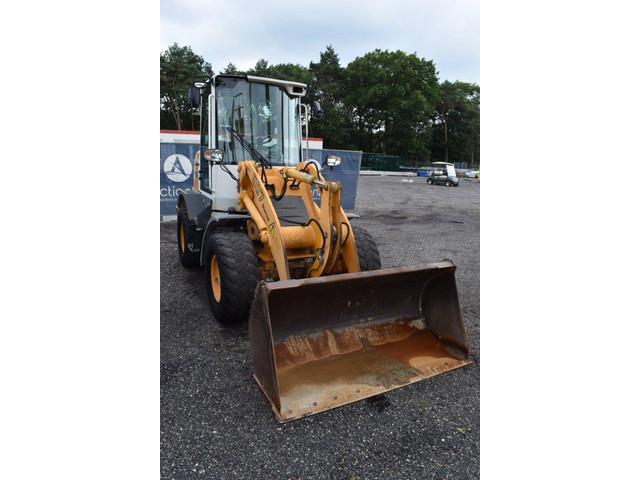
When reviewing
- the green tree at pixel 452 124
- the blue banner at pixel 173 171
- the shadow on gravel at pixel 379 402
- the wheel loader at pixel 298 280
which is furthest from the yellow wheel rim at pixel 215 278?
the green tree at pixel 452 124

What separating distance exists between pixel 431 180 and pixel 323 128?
1619 cm

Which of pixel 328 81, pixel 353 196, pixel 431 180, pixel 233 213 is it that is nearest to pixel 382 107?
pixel 328 81

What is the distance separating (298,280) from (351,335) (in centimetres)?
83

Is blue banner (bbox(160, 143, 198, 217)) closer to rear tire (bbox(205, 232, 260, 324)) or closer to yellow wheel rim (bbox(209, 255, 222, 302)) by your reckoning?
yellow wheel rim (bbox(209, 255, 222, 302))

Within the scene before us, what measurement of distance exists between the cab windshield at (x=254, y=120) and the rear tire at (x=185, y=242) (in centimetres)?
131

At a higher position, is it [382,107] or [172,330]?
[382,107]

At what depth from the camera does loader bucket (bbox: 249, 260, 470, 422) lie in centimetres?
289

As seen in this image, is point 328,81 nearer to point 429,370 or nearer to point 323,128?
point 323,128

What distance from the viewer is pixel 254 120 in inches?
196

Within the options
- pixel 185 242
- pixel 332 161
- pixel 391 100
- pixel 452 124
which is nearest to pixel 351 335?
pixel 332 161

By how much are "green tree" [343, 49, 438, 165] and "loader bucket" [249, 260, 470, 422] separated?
42.1 meters

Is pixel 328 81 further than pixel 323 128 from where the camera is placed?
Yes

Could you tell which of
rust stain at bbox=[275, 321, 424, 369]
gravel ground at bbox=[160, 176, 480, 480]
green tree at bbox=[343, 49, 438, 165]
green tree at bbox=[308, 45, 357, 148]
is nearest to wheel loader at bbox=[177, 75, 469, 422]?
rust stain at bbox=[275, 321, 424, 369]

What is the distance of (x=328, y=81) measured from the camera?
45969 millimetres
